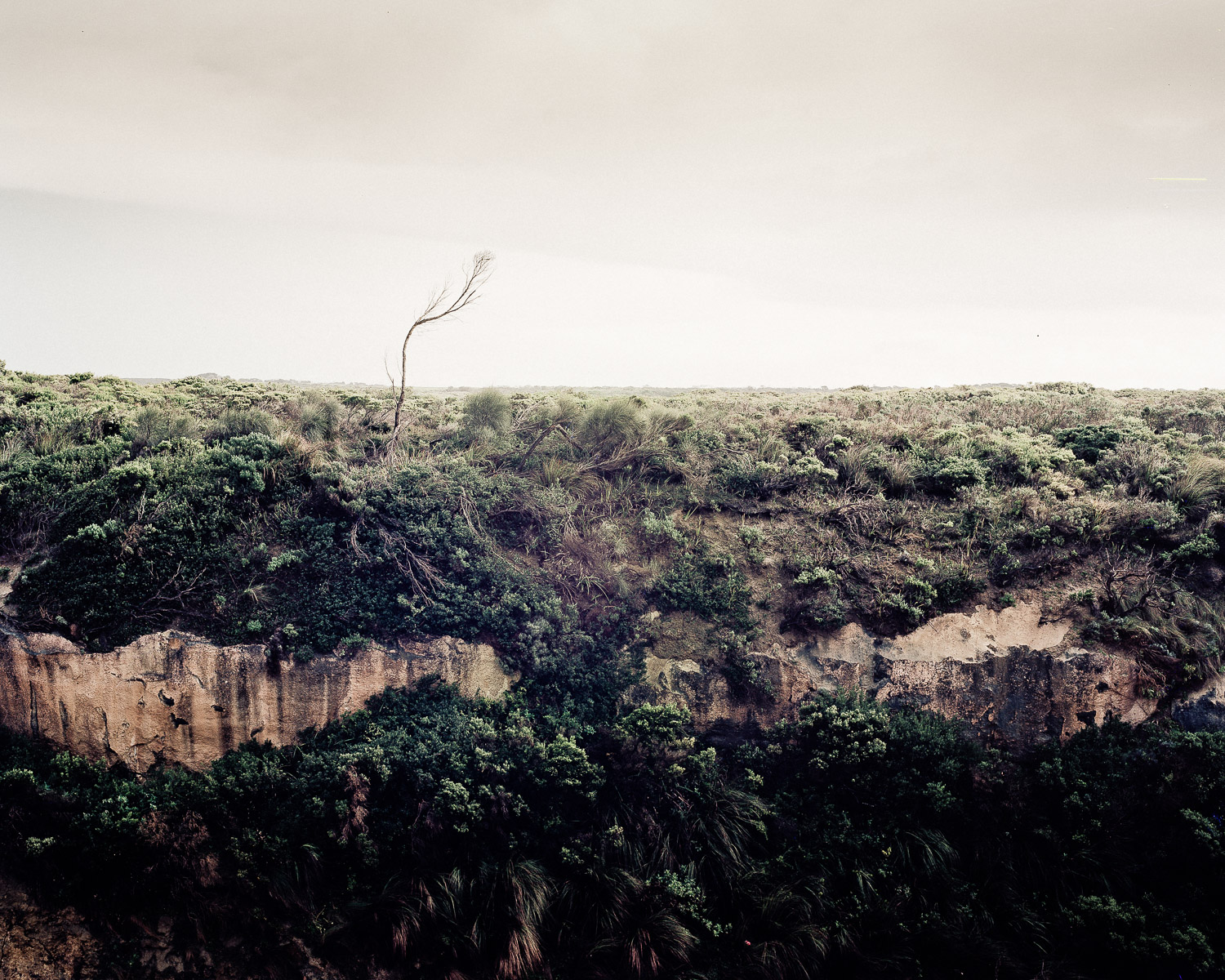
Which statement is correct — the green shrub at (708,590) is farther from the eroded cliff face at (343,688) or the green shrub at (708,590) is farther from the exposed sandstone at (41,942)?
the exposed sandstone at (41,942)

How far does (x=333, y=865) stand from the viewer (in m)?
7.82

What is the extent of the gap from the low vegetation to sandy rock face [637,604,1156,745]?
0.90 feet

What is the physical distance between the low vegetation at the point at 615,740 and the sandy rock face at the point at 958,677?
0.27 m

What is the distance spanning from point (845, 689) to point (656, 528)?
390cm

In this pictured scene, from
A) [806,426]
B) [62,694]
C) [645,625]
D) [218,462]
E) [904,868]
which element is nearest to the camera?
[904,868]

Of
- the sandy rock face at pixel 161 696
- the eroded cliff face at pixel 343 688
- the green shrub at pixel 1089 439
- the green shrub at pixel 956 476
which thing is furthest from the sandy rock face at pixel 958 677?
the green shrub at pixel 1089 439

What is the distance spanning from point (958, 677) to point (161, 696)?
11.2 m

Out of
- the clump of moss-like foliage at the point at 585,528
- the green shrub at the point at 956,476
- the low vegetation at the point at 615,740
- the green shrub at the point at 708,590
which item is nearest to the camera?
the low vegetation at the point at 615,740

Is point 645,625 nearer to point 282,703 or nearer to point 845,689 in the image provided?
point 845,689

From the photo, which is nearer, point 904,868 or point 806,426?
point 904,868

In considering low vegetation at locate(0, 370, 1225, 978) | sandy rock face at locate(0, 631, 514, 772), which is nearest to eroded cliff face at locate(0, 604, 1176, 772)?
sandy rock face at locate(0, 631, 514, 772)


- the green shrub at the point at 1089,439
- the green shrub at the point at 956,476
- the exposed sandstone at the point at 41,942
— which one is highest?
the green shrub at the point at 1089,439

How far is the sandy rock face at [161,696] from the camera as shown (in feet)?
28.2

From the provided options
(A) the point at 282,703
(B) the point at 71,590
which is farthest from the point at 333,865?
(B) the point at 71,590
